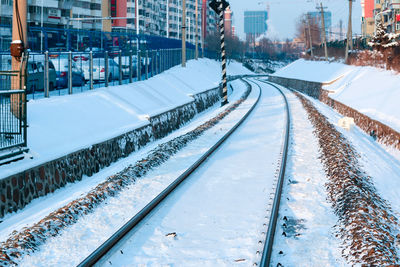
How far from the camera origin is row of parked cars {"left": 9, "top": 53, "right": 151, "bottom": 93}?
19.1 meters

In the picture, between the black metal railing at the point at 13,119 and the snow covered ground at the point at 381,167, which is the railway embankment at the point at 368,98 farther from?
the black metal railing at the point at 13,119

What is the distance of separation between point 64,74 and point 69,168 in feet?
29.8

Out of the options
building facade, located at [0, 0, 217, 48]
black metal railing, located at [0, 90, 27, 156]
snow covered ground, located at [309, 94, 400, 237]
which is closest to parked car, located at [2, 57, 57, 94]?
building facade, located at [0, 0, 217, 48]

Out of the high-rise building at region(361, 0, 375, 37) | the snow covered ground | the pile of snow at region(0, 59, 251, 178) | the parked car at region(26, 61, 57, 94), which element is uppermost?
the high-rise building at region(361, 0, 375, 37)

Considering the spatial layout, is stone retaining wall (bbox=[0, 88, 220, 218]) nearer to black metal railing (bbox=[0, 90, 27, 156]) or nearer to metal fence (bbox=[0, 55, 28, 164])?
metal fence (bbox=[0, 55, 28, 164])

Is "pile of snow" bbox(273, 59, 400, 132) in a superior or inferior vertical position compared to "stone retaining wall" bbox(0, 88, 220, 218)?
superior

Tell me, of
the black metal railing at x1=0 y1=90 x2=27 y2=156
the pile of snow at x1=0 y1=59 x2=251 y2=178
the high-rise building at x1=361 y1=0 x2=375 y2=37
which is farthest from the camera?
the high-rise building at x1=361 y1=0 x2=375 y2=37

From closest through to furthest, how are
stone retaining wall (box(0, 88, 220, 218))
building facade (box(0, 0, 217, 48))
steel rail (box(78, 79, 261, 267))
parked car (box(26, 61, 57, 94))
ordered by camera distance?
steel rail (box(78, 79, 261, 267)), stone retaining wall (box(0, 88, 220, 218)), parked car (box(26, 61, 57, 94)), building facade (box(0, 0, 217, 48))

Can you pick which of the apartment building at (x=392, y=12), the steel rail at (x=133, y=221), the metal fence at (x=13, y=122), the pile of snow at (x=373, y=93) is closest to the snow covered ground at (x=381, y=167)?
the pile of snow at (x=373, y=93)

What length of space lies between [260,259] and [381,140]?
15.0m

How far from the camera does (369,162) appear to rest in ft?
51.1

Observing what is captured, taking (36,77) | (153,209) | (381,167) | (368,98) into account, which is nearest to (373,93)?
(368,98)

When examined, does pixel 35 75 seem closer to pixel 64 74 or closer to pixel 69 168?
pixel 64 74

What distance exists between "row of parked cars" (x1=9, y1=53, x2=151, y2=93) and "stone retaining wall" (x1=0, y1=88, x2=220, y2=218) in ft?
11.5
